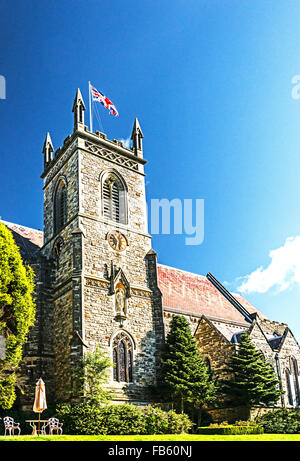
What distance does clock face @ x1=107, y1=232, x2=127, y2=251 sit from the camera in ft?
89.6

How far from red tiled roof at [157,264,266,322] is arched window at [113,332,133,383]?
5.73 metres

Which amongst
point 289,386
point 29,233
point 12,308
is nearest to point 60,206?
point 29,233

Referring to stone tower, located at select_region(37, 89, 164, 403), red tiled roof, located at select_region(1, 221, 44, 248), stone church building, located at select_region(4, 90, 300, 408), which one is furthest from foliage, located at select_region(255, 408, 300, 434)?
red tiled roof, located at select_region(1, 221, 44, 248)

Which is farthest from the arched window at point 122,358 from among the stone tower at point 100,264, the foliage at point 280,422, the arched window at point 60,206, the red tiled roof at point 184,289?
the arched window at point 60,206

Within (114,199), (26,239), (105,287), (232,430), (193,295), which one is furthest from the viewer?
(193,295)

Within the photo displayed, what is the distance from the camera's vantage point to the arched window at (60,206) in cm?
2898

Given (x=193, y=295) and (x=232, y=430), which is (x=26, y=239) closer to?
(x=193, y=295)

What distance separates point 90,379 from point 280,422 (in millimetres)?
10527

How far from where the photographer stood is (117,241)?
2764 centimetres

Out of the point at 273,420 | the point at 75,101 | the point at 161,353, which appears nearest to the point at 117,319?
the point at 161,353

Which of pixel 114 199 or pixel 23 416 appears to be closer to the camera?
pixel 23 416

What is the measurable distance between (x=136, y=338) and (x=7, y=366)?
7.80m

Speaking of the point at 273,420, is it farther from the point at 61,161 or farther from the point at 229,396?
the point at 61,161

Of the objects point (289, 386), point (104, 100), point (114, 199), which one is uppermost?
point (104, 100)
